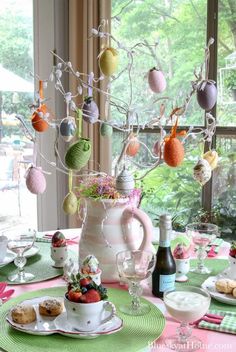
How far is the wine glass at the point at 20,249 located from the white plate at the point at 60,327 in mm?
296

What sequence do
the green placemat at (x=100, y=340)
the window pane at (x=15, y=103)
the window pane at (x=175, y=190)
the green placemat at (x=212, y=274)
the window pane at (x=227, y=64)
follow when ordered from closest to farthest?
the green placemat at (x=100, y=340) → the green placemat at (x=212, y=274) → the window pane at (x=227, y=64) → the window pane at (x=175, y=190) → the window pane at (x=15, y=103)

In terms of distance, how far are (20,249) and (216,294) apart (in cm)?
63

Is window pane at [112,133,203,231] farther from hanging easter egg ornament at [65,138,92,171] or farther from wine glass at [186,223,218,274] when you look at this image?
hanging easter egg ornament at [65,138,92,171]

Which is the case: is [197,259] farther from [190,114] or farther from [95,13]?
[95,13]

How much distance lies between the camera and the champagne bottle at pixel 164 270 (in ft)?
4.47

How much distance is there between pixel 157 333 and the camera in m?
1.14

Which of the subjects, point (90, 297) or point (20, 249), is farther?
point (20, 249)

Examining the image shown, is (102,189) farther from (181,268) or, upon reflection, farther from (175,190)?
(175,190)

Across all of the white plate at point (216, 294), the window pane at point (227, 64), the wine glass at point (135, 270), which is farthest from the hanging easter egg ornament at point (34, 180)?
the window pane at point (227, 64)

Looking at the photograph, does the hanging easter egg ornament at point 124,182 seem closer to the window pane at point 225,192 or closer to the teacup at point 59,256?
the teacup at point 59,256

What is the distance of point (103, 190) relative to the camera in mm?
1456


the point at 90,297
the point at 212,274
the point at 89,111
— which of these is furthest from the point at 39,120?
the point at 212,274

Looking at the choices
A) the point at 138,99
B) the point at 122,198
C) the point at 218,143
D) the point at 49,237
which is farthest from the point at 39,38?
the point at 122,198

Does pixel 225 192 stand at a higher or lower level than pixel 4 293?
higher
